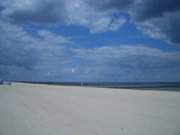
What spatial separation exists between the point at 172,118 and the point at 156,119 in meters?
0.79

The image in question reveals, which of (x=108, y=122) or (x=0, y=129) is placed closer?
(x=0, y=129)

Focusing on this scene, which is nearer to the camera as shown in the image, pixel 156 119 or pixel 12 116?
pixel 156 119

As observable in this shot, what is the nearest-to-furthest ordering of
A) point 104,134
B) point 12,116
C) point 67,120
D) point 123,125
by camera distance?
1. point 104,134
2. point 123,125
3. point 67,120
4. point 12,116

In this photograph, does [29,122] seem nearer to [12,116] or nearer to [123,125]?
[12,116]

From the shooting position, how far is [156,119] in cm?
897

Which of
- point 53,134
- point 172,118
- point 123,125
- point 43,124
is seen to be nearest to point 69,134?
point 53,134

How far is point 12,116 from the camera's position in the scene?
31.5 ft

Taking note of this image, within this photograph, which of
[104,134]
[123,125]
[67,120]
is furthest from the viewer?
[67,120]

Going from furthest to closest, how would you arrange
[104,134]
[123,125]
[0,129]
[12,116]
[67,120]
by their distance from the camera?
[12,116], [67,120], [123,125], [0,129], [104,134]

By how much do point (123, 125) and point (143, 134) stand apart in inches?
47.4

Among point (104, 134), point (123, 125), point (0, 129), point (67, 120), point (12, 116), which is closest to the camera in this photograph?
point (104, 134)

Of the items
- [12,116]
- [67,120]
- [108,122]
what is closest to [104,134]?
[108,122]

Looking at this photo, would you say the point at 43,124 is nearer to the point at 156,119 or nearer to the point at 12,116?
the point at 12,116

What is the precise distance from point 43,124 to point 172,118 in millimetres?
5432
